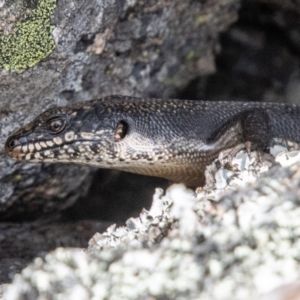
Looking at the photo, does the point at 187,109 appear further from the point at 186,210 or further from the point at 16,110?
the point at 186,210

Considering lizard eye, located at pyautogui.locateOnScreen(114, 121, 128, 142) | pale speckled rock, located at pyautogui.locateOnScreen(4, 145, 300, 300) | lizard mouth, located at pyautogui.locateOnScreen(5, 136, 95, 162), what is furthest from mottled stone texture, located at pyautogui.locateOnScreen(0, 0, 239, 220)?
pale speckled rock, located at pyautogui.locateOnScreen(4, 145, 300, 300)

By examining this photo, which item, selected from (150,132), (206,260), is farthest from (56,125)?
(206,260)

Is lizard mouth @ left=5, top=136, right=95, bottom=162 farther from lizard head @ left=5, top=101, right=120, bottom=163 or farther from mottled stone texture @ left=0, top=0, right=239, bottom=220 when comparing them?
mottled stone texture @ left=0, top=0, right=239, bottom=220

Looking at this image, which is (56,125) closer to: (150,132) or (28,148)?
(28,148)

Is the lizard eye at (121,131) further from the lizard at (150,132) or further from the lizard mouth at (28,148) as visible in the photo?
the lizard mouth at (28,148)

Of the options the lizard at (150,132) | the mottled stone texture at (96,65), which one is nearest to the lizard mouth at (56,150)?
the lizard at (150,132)
